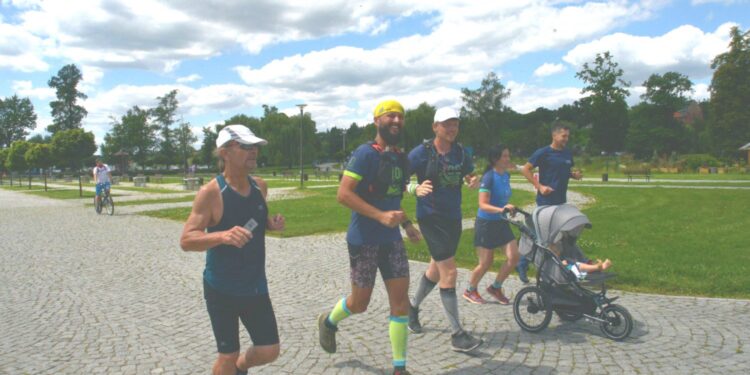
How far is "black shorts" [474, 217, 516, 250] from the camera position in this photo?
5.91m

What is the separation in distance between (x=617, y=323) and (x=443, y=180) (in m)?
2.07

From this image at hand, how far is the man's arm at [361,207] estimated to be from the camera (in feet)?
11.8

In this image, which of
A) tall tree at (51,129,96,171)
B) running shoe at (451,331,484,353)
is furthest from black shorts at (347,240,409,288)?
tall tree at (51,129,96,171)

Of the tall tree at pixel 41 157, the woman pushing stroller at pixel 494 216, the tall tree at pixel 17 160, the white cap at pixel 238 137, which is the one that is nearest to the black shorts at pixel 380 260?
the white cap at pixel 238 137

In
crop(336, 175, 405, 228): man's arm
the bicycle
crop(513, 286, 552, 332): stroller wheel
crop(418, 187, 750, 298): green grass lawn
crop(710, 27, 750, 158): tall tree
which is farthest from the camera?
crop(710, 27, 750, 158): tall tree

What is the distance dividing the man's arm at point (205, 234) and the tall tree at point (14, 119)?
405 feet

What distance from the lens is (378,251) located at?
3979mm

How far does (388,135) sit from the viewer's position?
3.85m

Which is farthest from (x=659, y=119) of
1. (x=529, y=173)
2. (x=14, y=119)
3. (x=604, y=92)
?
(x=14, y=119)

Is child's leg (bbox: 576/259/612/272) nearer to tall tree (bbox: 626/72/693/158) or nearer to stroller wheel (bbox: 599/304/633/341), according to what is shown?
stroller wheel (bbox: 599/304/633/341)

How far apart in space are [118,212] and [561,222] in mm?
17910

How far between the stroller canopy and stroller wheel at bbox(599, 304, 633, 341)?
76cm

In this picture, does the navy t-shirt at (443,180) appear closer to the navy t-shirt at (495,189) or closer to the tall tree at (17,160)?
the navy t-shirt at (495,189)

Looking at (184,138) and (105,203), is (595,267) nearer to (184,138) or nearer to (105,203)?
(105,203)
